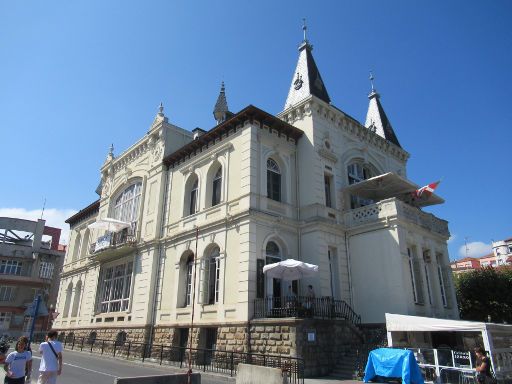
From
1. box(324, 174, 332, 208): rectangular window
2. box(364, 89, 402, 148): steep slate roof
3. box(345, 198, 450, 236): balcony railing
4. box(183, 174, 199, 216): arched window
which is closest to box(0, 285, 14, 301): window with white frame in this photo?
box(183, 174, 199, 216): arched window

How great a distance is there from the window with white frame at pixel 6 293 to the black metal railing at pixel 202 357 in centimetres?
2830

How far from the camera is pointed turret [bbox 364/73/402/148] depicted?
27625mm

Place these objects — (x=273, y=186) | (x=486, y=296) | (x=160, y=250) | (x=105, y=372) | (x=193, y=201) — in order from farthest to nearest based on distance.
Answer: (x=486, y=296) → (x=160, y=250) → (x=193, y=201) → (x=273, y=186) → (x=105, y=372)

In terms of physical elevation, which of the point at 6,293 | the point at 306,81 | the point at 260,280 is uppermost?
the point at 306,81

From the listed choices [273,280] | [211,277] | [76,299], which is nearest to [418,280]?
[273,280]

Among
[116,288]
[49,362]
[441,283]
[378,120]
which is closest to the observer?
[49,362]

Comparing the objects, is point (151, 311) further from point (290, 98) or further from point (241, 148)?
point (290, 98)

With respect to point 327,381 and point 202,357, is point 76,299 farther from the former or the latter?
point 327,381

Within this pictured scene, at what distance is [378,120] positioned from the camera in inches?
1113

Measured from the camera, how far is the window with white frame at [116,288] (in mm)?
24186

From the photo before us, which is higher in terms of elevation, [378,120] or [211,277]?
[378,120]

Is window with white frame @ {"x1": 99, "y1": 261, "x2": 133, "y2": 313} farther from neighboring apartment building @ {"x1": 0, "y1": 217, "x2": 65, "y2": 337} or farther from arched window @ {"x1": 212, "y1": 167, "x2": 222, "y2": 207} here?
neighboring apartment building @ {"x1": 0, "y1": 217, "x2": 65, "y2": 337}

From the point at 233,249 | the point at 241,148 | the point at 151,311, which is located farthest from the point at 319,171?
the point at 151,311

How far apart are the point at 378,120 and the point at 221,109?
11.5 metres
